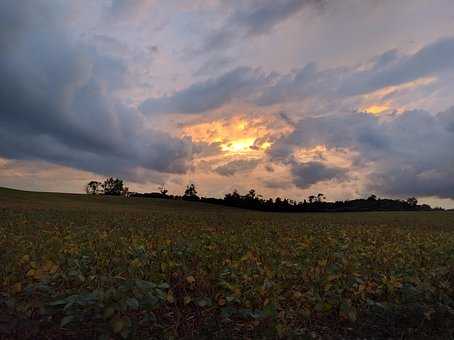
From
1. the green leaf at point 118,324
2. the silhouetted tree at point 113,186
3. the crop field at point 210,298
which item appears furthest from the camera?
the silhouetted tree at point 113,186

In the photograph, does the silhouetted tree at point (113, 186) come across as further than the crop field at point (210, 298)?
Yes

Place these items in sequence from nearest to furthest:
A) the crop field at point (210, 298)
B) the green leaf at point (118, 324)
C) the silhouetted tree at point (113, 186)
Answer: the green leaf at point (118, 324)
the crop field at point (210, 298)
the silhouetted tree at point (113, 186)

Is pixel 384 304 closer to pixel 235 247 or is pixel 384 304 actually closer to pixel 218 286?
pixel 218 286

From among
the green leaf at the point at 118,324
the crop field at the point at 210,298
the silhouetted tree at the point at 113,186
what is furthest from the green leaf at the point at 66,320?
the silhouetted tree at the point at 113,186

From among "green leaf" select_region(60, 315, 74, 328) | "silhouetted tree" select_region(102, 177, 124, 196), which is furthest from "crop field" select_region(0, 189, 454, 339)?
"silhouetted tree" select_region(102, 177, 124, 196)

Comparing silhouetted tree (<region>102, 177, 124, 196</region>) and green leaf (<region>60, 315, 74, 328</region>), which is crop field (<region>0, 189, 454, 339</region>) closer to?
green leaf (<region>60, 315, 74, 328</region>)

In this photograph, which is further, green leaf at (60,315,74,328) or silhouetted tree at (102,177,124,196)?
silhouetted tree at (102,177,124,196)

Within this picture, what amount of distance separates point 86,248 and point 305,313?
6.65m

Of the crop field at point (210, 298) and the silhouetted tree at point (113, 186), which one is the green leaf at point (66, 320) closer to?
the crop field at point (210, 298)

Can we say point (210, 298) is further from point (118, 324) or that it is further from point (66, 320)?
point (66, 320)

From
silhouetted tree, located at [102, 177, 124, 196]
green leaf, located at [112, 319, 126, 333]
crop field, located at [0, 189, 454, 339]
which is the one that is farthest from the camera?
silhouetted tree, located at [102, 177, 124, 196]

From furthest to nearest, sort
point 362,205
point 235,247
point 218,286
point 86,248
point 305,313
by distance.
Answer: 1. point 362,205
2. point 235,247
3. point 86,248
4. point 218,286
5. point 305,313

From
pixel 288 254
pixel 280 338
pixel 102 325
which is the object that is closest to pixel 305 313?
pixel 280 338

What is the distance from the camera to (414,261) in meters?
11.5
